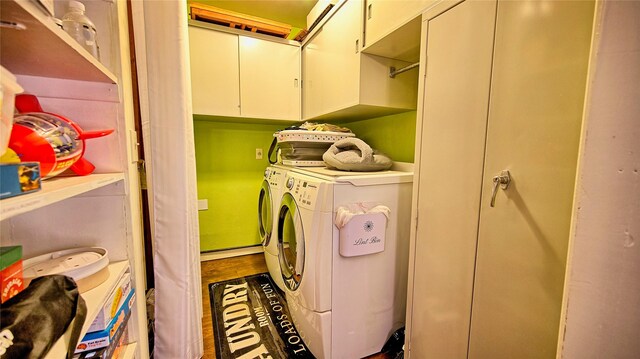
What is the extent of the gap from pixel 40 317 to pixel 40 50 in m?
0.53

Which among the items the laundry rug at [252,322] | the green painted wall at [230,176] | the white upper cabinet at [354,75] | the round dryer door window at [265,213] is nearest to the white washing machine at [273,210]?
the round dryer door window at [265,213]

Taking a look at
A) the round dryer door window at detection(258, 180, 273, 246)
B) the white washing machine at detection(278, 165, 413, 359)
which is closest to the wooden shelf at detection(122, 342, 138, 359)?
the white washing machine at detection(278, 165, 413, 359)

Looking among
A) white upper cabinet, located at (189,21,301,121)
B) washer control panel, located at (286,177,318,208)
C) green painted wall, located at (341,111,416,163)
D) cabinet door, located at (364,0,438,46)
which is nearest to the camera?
cabinet door, located at (364,0,438,46)

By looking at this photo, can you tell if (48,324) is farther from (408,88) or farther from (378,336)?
(408,88)

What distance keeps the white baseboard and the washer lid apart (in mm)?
1843

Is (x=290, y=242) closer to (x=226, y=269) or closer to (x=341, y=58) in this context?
(x=226, y=269)

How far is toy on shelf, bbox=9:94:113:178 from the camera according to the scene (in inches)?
19.9

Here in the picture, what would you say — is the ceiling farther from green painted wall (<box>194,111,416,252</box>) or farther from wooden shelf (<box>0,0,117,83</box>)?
wooden shelf (<box>0,0,117,83</box>)

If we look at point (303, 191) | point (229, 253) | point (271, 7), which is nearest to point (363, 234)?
point (303, 191)

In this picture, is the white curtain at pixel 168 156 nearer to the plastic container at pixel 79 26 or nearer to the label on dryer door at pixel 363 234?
the plastic container at pixel 79 26

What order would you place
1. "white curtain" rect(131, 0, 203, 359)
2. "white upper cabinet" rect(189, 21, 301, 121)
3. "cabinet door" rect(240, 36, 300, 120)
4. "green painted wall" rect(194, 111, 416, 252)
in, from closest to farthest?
"white curtain" rect(131, 0, 203, 359), "white upper cabinet" rect(189, 21, 301, 121), "cabinet door" rect(240, 36, 300, 120), "green painted wall" rect(194, 111, 416, 252)

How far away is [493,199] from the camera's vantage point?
80cm

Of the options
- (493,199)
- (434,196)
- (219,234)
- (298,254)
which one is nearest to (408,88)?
(434,196)

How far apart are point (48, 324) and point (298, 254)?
3.27ft
